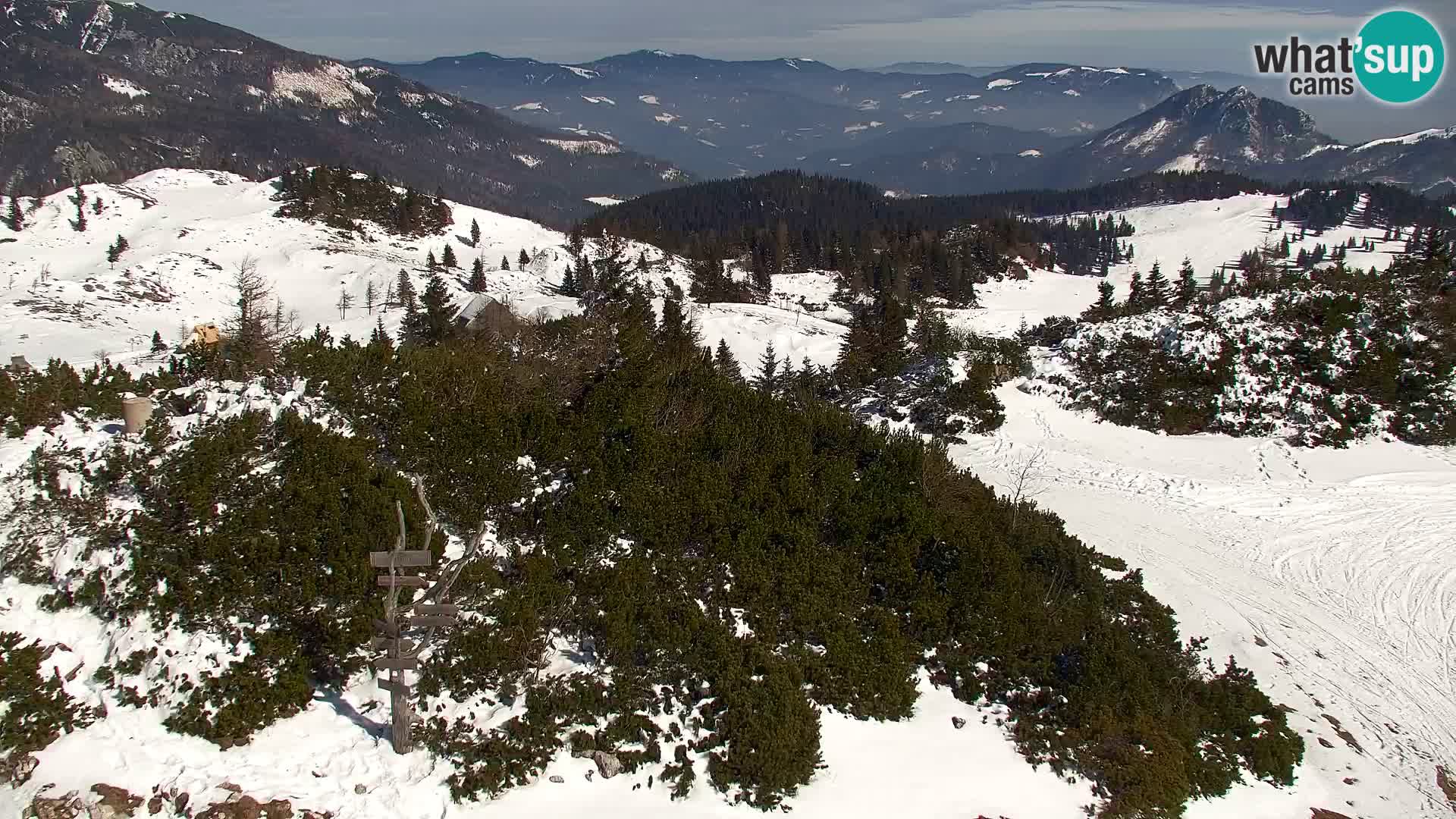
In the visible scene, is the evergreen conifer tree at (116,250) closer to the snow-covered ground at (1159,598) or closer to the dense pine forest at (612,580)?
the snow-covered ground at (1159,598)

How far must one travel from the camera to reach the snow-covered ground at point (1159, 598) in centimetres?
969

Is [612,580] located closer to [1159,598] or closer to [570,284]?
[1159,598]

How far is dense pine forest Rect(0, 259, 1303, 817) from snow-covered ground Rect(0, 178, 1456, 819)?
0.45 metres

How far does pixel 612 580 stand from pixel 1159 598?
14.9m

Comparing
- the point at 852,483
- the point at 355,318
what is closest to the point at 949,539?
the point at 852,483

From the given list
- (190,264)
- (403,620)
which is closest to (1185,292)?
(403,620)

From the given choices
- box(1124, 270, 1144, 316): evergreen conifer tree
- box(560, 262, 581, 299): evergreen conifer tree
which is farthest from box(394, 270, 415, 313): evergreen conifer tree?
box(1124, 270, 1144, 316): evergreen conifer tree

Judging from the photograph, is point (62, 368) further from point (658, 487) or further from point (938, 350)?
point (938, 350)

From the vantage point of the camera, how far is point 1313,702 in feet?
51.2

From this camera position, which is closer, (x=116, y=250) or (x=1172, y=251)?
(x=116, y=250)

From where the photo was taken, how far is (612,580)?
1330 cm

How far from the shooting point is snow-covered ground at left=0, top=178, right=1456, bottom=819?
31.8 ft

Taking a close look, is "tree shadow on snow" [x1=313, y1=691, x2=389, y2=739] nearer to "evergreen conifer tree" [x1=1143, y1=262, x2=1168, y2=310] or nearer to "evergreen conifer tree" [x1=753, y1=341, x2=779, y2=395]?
"evergreen conifer tree" [x1=753, y1=341, x2=779, y2=395]

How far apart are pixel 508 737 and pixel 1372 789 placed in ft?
50.0
